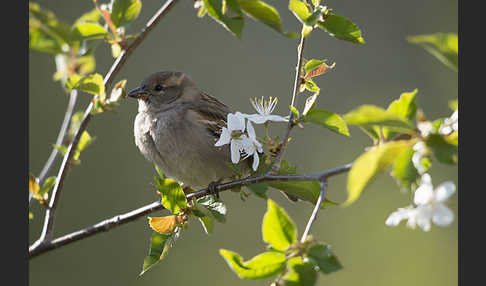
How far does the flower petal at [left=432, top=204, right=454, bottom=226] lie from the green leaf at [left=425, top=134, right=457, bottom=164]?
0.47 feet

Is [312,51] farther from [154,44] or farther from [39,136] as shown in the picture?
[39,136]

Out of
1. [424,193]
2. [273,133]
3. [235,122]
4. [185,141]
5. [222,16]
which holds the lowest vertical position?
[273,133]

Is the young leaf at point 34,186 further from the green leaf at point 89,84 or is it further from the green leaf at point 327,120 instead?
the green leaf at point 327,120

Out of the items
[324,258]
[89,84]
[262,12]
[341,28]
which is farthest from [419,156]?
[89,84]

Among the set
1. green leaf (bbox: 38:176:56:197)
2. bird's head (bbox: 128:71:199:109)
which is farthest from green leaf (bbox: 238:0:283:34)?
bird's head (bbox: 128:71:199:109)

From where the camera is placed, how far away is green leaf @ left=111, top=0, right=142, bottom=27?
231 cm

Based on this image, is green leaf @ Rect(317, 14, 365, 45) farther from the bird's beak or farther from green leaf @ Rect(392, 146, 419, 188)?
the bird's beak

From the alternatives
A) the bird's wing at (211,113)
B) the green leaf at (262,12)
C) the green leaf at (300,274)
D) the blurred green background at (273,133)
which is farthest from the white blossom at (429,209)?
the blurred green background at (273,133)

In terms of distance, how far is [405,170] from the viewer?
147 centimetres

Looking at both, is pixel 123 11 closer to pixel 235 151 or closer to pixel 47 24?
pixel 47 24

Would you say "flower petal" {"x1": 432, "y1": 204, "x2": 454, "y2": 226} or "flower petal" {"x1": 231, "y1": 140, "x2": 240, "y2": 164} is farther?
"flower petal" {"x1": 231, "y1": 140, "x2": 240, "y2": 164}

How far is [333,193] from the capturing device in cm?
697

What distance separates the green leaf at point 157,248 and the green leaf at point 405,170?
96 centimetres

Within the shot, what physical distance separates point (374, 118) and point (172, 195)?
3.20 feet
